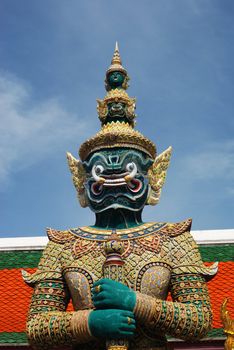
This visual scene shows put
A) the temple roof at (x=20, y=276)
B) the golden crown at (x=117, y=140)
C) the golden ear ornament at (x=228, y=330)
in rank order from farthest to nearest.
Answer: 1. the temple roof at (x=20, y=276)
2. the golden crown at (x=117, y=140)
3. the golden ear ornament at (x=228, y=330)

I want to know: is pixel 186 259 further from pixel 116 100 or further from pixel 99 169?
pixel 116 100

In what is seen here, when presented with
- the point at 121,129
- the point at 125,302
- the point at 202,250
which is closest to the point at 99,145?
the point at 121,129

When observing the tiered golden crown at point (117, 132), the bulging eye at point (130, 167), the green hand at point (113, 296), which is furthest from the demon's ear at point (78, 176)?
the green hand at point (113, 296)

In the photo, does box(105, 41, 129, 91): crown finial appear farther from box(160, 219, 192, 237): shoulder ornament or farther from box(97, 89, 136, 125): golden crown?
box(160, 219, 192, 237): shoulder ornament

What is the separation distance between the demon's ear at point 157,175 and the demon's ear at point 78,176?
0.68 metres

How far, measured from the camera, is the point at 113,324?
5484mm

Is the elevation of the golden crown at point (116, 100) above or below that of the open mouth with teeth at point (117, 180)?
above

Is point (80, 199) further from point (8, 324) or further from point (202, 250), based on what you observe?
point (202, 250)

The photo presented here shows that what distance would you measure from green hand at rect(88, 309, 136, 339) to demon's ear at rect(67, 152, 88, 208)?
1.64 metres

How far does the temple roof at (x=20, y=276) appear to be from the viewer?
830 centimetres

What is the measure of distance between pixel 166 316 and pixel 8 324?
3.30 meters

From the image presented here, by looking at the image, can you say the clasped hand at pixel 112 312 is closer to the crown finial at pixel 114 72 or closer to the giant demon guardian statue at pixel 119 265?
the giant demon guardian statue at pixel 119 265

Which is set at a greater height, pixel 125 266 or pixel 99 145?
pixel 99 145

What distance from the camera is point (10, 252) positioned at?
1011 cm
